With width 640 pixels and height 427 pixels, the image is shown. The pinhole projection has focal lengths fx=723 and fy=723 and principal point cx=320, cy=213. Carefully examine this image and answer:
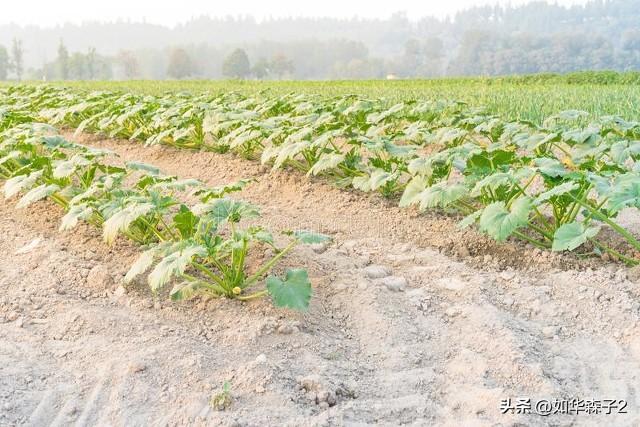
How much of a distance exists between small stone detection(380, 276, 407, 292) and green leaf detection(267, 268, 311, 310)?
64cm

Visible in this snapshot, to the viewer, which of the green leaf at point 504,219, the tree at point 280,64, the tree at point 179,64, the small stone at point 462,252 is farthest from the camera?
the tree at point 280,64

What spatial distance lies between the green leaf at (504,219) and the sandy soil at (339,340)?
32cm

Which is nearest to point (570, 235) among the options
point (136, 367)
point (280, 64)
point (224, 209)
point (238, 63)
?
point (224, 209)

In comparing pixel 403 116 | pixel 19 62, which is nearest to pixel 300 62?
pixel 19 62

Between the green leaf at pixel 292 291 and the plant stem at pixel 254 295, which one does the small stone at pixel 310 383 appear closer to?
the green leaf at pixel 292 291

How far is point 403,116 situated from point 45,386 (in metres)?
4.87

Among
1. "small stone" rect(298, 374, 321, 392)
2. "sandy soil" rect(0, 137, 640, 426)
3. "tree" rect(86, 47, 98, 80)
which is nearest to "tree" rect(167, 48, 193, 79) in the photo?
"tree" rect(86, 47, 98, 80)

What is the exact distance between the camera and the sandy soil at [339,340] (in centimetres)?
265

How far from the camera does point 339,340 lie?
326 centimetres

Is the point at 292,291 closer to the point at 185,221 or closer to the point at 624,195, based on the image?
the point at 185,221

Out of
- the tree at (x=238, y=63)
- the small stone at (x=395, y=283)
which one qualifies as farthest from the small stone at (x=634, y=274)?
the tree at (x=238, y=63)

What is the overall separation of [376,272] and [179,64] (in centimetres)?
10232

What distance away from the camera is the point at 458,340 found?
10.5 ft

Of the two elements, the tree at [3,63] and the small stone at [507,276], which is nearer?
the small stone at [507,276]
